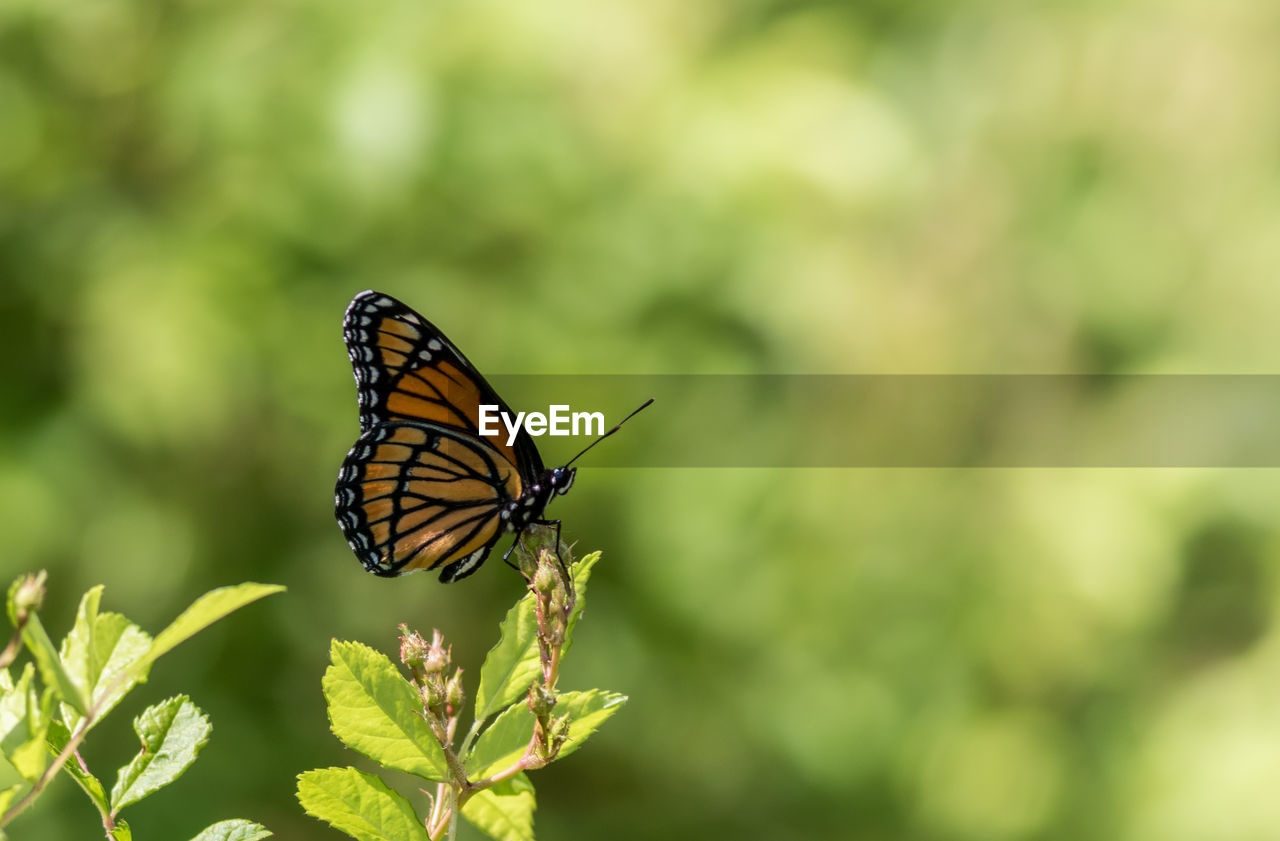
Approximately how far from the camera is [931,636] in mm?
2447

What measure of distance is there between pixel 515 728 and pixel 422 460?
0.65 metres

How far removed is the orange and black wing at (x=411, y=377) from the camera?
1178 millimetres

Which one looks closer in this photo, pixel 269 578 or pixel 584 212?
pixel 584 212

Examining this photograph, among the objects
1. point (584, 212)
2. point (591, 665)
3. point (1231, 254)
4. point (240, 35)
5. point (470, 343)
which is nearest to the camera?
point (240, 35)

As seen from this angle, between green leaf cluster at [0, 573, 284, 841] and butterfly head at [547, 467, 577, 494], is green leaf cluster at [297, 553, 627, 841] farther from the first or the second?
butterfly head at [547, 467, 577, 494]

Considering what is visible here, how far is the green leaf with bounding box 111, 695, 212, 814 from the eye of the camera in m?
0.54

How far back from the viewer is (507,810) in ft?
2.05

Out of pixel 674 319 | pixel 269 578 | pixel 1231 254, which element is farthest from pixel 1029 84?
pixel 269 578

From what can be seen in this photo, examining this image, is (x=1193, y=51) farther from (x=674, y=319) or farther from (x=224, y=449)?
(x=224, y=449)

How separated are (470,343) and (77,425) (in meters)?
0.76

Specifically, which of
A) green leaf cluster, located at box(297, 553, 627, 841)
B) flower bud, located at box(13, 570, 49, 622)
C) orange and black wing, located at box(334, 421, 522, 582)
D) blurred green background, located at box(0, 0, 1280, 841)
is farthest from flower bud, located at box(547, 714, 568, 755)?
blurred green background, located at box(0, 0, 1280, 841)

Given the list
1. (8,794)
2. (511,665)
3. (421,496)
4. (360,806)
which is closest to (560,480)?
(421,496)

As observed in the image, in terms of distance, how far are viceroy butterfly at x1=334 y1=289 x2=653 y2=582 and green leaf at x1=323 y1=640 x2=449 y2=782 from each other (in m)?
0.56

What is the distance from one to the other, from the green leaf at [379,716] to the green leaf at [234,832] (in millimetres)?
56
